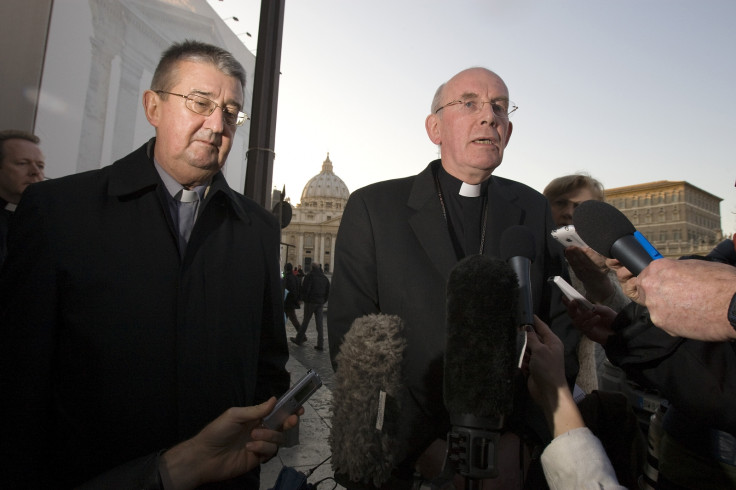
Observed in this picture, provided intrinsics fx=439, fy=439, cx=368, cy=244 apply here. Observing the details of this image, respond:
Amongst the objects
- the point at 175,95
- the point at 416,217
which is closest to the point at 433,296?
the point at 416,217

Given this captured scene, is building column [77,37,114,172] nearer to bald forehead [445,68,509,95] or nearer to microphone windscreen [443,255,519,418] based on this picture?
bald forehead [445,68,509,95]

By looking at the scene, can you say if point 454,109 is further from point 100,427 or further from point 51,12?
point 51,12

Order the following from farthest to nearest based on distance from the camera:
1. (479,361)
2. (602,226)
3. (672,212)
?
(672,212) → (602,226) → (479,361)

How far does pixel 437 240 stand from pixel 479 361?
3.18 feet

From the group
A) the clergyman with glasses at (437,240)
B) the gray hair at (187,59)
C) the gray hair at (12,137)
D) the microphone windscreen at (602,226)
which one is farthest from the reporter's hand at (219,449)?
the gray hair at (12,137)

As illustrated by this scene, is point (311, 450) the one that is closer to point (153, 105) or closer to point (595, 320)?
point (595, 320)

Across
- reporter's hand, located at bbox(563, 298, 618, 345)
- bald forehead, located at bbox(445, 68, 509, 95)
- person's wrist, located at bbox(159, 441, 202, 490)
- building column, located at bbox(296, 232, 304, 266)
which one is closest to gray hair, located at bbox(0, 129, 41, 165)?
person's wrist, located at bbox(159, 441, 202, 490)

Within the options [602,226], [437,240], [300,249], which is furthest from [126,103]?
[300,249]

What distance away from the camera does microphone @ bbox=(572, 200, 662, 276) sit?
3.24 feet

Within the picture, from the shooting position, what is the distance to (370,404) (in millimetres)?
900

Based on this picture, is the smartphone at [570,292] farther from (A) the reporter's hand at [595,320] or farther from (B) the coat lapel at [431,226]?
(B) the coat lapel at [431,226]

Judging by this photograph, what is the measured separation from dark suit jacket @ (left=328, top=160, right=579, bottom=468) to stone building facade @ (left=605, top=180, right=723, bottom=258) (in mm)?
70867

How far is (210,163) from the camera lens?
1.68m

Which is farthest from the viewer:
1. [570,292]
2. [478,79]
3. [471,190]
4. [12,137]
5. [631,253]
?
[12,137]
